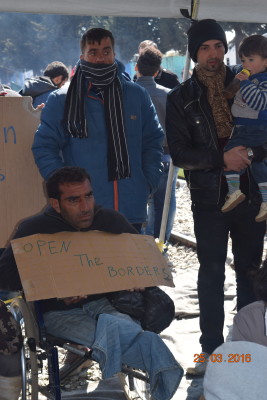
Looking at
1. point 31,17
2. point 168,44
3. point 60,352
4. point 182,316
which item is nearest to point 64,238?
point 60,352

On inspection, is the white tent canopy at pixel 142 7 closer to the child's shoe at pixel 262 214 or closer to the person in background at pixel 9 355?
the child's shoe at pixel 262 214

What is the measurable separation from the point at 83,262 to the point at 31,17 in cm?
4877

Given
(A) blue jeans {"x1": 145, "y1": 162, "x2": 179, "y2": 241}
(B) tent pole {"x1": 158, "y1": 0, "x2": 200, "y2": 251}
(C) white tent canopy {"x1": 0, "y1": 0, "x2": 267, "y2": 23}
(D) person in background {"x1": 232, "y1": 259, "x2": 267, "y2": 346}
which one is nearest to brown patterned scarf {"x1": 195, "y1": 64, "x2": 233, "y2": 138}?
(B) tent pole {"x1": 158, "y1": 0, "x2": 200, "y2": 251}

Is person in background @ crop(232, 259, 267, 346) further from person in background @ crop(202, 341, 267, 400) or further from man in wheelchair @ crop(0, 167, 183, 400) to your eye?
man in wheelchair @ crop(0, 167, 183, 400)

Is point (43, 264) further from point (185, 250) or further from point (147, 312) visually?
point (185, 250)

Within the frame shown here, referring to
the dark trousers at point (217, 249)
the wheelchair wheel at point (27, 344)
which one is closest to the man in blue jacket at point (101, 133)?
the dark trousers at point (217, 249)

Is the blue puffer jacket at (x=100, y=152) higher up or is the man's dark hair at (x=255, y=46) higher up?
the man's dark hair at (x=255, y=46)

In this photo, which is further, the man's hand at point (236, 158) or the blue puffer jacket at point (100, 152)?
the blue puffer jacket at point (100, 152)

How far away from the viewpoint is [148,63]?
308 inches

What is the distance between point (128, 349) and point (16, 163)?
2016 mm

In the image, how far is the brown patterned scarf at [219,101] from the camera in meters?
4.94

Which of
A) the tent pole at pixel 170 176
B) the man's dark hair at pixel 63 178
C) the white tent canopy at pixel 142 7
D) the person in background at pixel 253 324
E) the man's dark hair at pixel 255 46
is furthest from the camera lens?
the white tent canopy at pixel 142 7

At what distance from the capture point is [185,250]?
9.32 m

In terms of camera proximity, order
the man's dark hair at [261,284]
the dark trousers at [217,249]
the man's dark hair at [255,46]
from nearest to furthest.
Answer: the man's dark hair at [261,284] → the man's dark hair at [255,46] → the dark trousers at [217,249]
